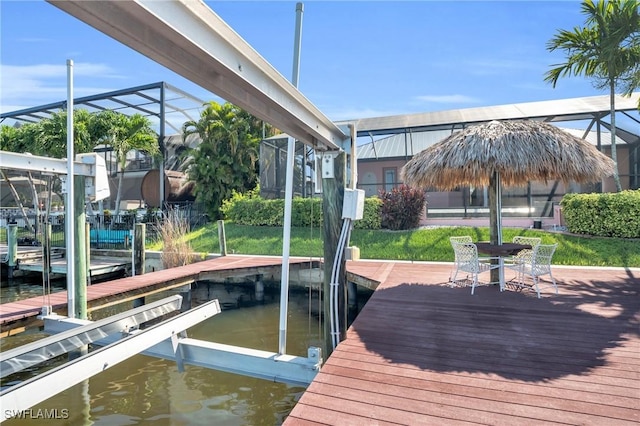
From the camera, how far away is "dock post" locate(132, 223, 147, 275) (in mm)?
10414

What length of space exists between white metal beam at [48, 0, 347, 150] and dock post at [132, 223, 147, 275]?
337 inches

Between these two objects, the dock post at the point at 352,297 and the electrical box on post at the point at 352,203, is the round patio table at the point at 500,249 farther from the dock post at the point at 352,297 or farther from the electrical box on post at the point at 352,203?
the dock post at the point at 352,297

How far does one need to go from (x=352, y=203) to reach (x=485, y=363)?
2.17 m

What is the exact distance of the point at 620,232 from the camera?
1028 cm

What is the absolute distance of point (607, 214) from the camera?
410 inches

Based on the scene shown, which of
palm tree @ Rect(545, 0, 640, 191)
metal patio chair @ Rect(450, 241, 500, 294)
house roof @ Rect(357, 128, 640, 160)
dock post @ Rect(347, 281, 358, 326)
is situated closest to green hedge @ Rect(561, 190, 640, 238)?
palm tree @ Rect(545, 0, 640, 191)

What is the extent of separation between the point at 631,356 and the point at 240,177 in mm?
17032

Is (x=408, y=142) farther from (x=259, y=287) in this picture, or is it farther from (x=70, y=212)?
(x=70, y=212)

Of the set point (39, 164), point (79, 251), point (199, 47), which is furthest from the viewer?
point (79, 251)

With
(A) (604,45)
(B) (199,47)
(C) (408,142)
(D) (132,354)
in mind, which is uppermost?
(A) (604,45)

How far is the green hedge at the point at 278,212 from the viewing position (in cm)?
Result: 1341

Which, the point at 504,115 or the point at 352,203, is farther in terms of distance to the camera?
the point at 504,115

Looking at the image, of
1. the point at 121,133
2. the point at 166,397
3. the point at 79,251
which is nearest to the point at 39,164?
the point at 79,251

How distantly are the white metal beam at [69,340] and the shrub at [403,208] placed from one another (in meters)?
8.91
